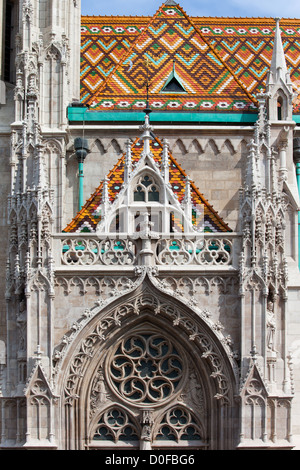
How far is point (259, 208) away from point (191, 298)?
6.10 ft

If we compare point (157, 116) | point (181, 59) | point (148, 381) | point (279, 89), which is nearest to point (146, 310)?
point (148, 381)

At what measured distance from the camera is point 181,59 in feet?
102

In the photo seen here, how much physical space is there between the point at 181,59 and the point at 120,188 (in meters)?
4.70

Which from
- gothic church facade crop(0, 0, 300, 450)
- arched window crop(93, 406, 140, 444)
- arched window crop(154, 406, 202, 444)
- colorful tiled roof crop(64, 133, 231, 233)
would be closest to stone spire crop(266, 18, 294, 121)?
gothic church facade crop(0, 0, 300, 450)

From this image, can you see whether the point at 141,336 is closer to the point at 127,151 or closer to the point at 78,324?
the point at 78,324

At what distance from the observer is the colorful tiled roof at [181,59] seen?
3039cm

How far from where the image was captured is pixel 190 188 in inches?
1083

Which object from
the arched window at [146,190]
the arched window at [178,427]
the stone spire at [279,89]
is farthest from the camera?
the stone spire at [279,89]

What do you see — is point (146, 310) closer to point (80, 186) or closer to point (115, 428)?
point (115, 428)

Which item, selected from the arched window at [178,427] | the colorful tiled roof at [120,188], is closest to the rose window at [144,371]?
the arched window at [178,427]

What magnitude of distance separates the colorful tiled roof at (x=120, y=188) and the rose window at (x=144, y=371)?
88.5 inches

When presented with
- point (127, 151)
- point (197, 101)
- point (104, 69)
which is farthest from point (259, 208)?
point (104, 69)

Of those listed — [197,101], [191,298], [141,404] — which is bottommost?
[141,404]

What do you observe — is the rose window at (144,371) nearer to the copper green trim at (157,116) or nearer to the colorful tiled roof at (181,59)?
the copper green trim at (157,116)
